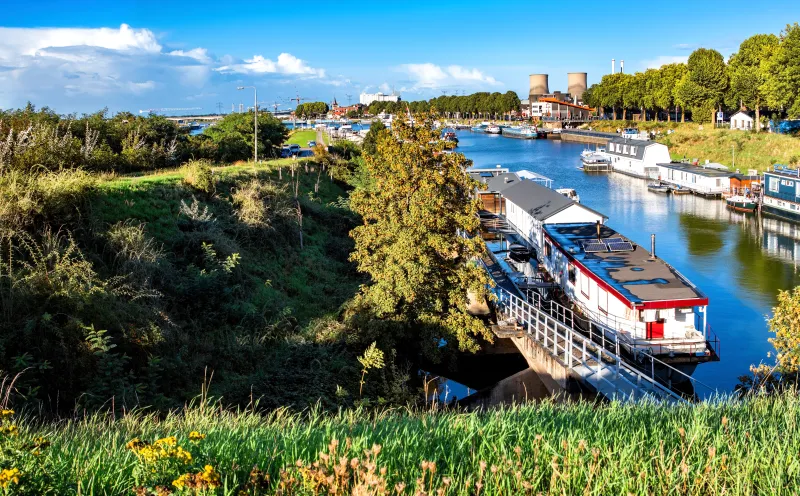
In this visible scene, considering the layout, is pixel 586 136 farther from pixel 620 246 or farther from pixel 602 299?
pixel 602 299

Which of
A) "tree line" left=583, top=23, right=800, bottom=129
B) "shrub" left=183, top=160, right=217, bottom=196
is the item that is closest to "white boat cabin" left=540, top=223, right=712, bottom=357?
"shrub" left=183, top=160, right=217, bottom=196

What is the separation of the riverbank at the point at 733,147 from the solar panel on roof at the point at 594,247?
152 ft

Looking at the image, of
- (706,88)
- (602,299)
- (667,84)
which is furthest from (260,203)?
(667,84)

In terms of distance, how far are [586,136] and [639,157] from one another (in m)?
49.4

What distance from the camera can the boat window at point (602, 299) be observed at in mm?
25312

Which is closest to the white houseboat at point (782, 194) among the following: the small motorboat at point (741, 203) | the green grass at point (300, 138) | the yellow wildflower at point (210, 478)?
the small motorboat at point (741, 203)

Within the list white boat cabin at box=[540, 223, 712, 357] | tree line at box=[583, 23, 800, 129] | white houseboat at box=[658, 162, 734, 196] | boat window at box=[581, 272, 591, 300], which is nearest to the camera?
white boat cabin at box=[540, 223, 712, 357]

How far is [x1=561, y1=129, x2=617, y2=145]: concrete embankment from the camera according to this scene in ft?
384

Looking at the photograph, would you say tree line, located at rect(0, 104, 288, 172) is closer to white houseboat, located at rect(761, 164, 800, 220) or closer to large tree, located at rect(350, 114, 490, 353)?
large tree, located at rect(350, 114, 490, 353)

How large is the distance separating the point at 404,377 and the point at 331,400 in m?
2.61

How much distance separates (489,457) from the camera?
21.1ft

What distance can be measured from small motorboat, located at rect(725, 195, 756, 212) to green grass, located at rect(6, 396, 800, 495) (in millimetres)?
51035

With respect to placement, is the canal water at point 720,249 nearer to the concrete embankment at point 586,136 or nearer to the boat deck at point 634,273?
the boat deck at point 634,273

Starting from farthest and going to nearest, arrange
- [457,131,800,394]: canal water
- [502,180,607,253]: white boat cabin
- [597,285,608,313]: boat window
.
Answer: [502,180,607,253]: white boat cabin, [457,131,800,394]: canal water, [597,285,608,313]: boat window
